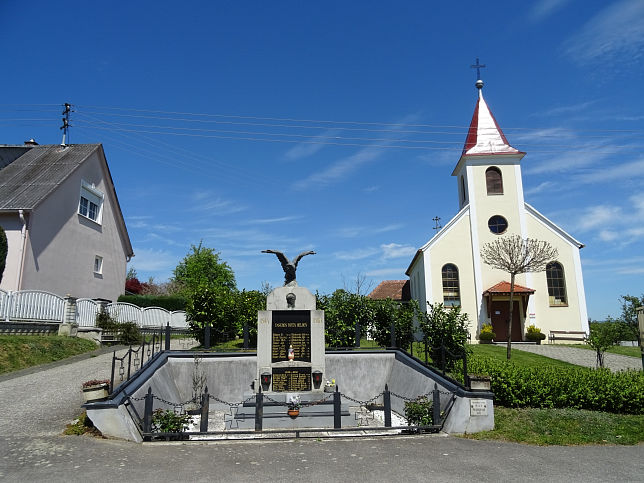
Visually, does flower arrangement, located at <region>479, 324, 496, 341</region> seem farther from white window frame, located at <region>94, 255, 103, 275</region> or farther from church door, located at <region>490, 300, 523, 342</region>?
white window frame, located at <region>94, 255, 103, 275</region>

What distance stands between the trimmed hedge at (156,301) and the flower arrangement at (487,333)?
1840cm

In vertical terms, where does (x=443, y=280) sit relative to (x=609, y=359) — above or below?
above

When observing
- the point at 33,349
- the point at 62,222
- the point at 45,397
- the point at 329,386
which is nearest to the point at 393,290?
the point at 62,222

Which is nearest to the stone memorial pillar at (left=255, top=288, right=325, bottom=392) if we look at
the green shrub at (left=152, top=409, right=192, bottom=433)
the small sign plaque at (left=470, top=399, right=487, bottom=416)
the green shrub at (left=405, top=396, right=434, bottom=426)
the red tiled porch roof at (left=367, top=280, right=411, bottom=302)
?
the green shrub at (left=405, top=396, right=434, bottom=426)

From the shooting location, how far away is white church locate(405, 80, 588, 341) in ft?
83.5

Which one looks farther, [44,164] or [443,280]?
[443,280]

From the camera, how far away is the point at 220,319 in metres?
18.7

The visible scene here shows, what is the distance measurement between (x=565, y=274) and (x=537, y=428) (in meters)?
20.3

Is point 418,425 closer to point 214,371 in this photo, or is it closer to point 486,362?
point 486,362

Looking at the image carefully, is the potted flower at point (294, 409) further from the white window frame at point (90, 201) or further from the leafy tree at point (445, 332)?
the white window frame at point (90, 201)

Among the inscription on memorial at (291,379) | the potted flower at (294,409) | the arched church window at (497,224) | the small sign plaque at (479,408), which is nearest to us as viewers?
the small sign plaque at (479,408)

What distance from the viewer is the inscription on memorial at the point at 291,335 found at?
12102 mm

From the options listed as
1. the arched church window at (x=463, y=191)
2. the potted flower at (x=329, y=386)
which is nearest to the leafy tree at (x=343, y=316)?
the potted flower at (x=329, y=386)

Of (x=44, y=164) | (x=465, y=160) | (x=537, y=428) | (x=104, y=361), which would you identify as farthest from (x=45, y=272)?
(x=465, y=160)
